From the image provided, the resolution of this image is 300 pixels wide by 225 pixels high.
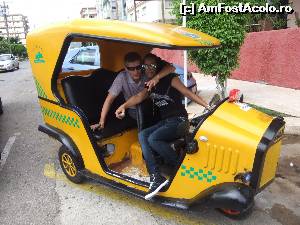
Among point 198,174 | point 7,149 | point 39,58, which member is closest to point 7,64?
point 7,149

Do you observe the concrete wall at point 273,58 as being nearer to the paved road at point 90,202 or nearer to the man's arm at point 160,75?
the paved road at point 90,202

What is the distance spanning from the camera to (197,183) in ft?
11.7

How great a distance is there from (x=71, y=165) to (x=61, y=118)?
0.68m

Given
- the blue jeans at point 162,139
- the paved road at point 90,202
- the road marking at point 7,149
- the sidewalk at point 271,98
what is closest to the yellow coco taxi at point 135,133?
the blue jeans at point 162,139

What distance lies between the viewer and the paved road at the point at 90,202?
13.0 ft

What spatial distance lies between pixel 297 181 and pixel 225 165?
1.95m

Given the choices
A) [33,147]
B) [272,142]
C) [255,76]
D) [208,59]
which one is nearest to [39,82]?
[33,147]

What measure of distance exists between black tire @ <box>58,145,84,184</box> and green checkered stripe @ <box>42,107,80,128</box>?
15.6 inches

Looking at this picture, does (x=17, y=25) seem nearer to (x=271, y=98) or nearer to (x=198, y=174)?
(x=271, y=98)

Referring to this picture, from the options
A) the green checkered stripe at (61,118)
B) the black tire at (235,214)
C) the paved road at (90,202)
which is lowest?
the paved road at (90,202)

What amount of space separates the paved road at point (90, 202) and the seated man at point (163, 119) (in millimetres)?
527

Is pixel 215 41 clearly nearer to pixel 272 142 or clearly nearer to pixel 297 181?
pixel 272 142

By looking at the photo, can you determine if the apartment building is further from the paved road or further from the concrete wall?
the paved road

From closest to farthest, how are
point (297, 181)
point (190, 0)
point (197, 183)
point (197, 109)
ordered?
point (197, 183) → point (297, 181) → point (190, 0) → point (197, 109)
